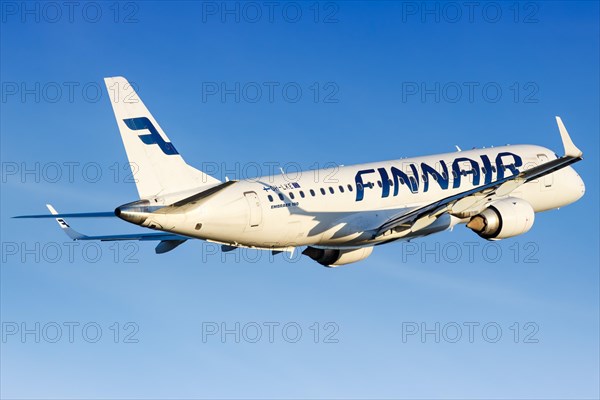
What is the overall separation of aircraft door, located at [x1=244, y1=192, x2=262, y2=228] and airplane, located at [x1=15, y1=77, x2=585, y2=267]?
43 mm

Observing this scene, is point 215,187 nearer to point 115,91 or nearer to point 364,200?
point 115,91

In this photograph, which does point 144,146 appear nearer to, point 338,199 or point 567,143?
point 338,199

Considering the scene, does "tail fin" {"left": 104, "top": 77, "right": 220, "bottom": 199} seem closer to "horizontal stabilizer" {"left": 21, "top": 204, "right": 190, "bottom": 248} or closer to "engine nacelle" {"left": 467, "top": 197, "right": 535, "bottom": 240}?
"horizontal stabilizer" {"left": 21, "top": 204, "right": 190, "bottom": 248}

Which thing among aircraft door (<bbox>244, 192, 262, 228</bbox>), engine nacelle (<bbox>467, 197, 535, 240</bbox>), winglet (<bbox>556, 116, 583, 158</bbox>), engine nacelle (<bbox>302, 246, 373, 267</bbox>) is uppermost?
winglet (<bbox>556, 116, 583, 158</bbox>)

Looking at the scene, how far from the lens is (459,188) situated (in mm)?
57000

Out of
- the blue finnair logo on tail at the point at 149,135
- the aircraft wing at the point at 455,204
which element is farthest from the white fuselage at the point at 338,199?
the blue finnair logo on tail at the point at 149,135

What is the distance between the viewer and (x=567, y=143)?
47.9 meters

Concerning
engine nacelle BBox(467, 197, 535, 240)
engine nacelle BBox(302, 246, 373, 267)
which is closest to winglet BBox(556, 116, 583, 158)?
engine nacelle BBox(467, 197, 535, 240)

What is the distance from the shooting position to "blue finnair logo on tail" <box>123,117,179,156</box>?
4862 cm

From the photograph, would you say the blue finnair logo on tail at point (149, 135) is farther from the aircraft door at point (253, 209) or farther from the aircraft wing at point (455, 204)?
the aircraft wing at point (455, 204)

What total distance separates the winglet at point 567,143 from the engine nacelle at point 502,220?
307 inches

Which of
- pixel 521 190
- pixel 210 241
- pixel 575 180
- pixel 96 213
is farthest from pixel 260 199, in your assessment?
pixel 575 180

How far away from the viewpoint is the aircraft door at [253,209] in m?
50.4

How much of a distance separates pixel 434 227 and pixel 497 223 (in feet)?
10.9
